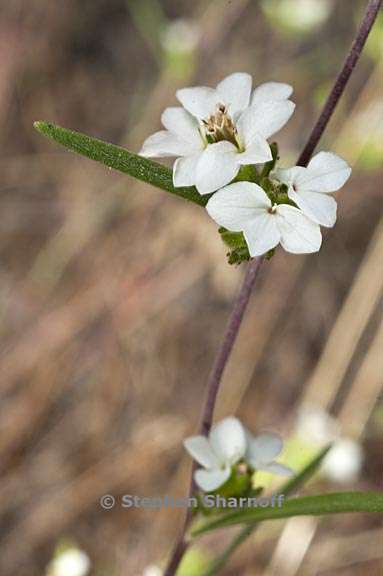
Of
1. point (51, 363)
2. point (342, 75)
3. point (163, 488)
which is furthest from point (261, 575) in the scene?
point (342, 75)

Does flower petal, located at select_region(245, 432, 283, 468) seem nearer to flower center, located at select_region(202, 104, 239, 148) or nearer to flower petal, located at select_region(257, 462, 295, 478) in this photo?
flower petal, located at select_region(257, 462, 295, 478)

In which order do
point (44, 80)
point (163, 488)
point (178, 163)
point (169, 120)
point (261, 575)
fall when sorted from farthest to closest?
1. point (44, 80)
2. point (163, 488)
3. point (261, 575)
4. point (169, 120)
5. point (178, 163)

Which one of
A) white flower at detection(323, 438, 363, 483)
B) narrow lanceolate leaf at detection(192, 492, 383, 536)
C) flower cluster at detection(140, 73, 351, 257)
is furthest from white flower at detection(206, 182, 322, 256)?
white flower at detection(323, 438, 363, 483)

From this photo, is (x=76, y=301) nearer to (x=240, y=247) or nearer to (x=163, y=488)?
(x=163, y=488)

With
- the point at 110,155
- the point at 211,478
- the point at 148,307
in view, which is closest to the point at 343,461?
the point at 148,307

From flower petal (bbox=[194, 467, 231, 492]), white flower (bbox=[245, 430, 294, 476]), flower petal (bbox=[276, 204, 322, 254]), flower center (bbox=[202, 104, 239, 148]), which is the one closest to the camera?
flower petal (bbox=[276, 204, 322, 254])

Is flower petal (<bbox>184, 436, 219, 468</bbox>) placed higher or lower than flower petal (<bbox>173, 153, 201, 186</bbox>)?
lower

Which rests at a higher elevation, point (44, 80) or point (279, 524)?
point (44, 80)

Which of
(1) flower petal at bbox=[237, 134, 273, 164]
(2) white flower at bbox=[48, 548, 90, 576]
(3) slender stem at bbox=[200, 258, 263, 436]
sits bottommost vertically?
(2) white flower at bbox=[48, 548, 90, 576]
